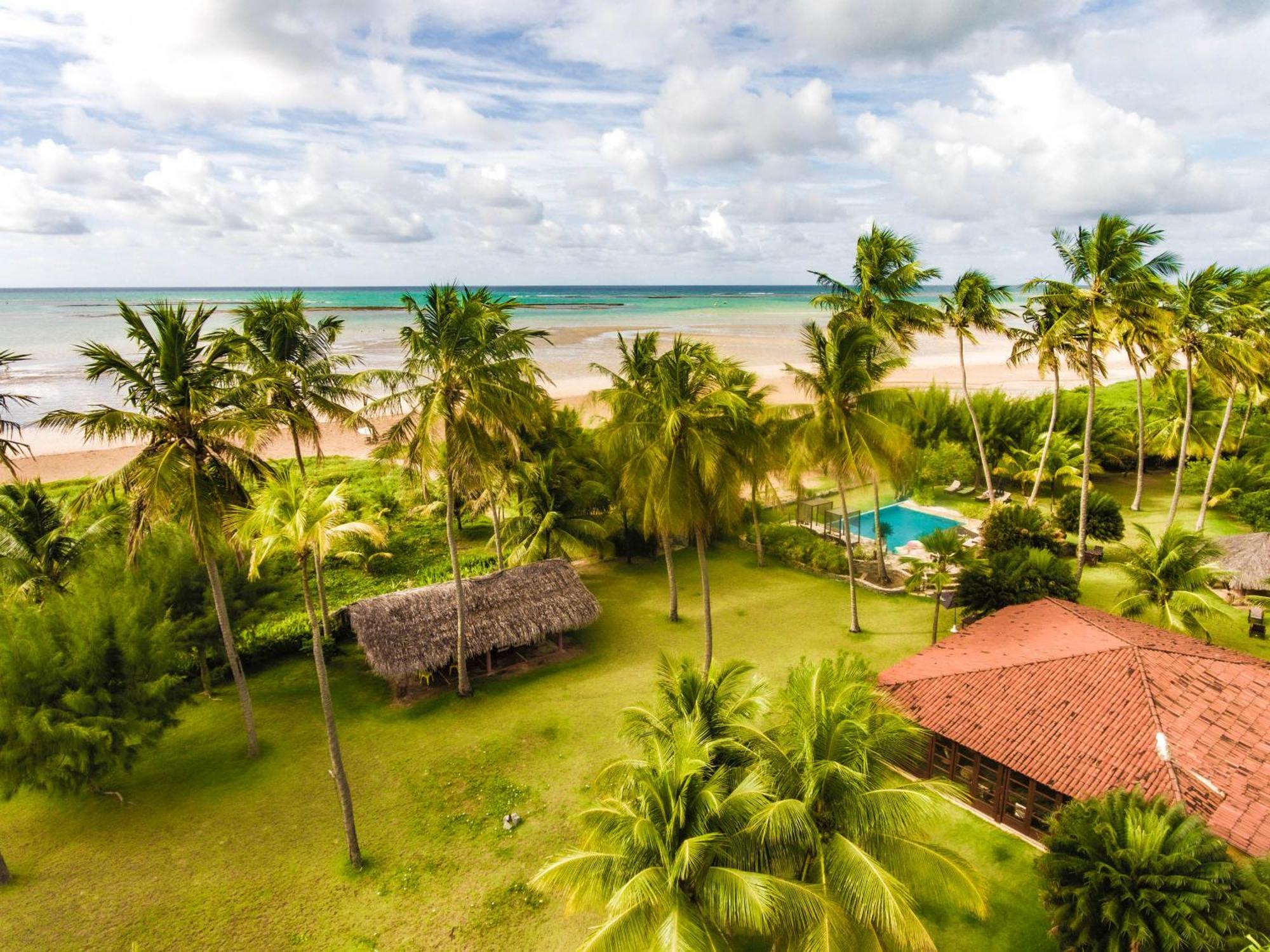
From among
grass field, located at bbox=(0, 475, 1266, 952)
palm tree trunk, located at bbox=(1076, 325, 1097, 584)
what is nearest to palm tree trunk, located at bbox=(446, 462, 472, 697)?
grass field, located at bbox=(0, 475, 1266, 952)

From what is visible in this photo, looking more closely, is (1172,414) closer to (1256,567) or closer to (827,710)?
(1256,567)

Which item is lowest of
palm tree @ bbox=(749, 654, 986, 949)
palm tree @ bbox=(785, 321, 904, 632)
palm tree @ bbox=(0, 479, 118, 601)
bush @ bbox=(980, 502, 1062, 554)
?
bush @ bbox=(980, 502, 1062, 554)

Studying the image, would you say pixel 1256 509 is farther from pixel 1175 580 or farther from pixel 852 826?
pixel 852 826

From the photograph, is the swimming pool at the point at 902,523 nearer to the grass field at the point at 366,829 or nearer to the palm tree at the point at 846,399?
the grass field at the point at 366,829

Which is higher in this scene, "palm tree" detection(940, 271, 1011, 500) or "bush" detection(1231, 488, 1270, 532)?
"palm tree" detection(940, 271, 1011, 500)

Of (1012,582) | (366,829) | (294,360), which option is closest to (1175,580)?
(1012,582)

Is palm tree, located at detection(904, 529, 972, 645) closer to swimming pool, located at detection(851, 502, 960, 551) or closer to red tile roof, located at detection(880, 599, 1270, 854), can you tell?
red tile roof, located at detection(880, 599, 1270, 854)

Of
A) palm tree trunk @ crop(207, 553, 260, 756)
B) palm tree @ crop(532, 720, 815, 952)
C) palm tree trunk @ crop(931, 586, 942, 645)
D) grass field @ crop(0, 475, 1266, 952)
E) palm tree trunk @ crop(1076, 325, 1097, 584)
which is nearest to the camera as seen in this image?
palm tree @ crop(532, 720, 815, 952)
